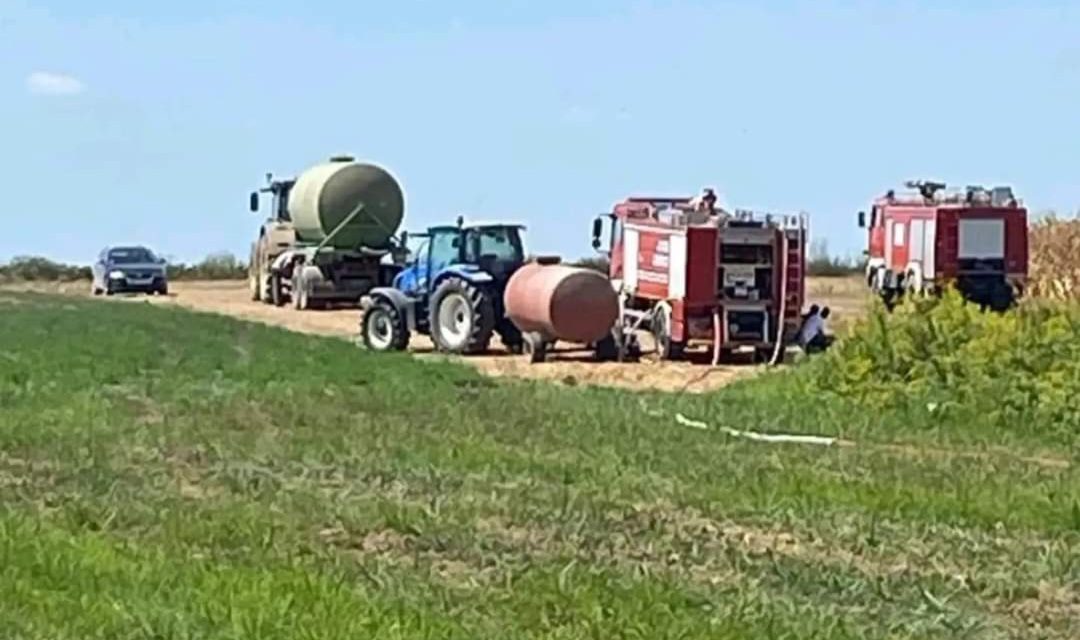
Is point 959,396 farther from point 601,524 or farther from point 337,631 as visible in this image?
point 337,631

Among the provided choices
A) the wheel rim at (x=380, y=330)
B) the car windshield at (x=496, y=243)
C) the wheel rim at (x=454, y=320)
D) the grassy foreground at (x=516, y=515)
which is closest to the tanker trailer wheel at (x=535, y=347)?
the wheel rim at (x=454, y=320)

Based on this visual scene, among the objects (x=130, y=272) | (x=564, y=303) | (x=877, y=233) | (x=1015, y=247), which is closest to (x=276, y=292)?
(x=130, y=272)

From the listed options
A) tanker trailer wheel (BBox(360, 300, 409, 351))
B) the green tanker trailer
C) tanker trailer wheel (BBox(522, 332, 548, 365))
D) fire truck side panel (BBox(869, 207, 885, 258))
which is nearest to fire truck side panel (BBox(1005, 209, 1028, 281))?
fire truck side panel (BBox(869, 207, 885, 258))

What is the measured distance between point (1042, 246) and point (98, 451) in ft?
129

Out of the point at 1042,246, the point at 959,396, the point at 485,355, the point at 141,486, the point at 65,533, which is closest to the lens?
the point at 65,533

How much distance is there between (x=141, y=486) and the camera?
14.9m

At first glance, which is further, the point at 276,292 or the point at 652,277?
the point at 276,292

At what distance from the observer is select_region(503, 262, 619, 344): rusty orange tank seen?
3222 cm

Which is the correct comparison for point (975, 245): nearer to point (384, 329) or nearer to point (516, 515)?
point (384, 329)

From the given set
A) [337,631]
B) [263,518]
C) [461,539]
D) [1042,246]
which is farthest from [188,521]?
[1042,246]

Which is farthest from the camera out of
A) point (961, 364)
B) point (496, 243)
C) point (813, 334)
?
point (496, 243)

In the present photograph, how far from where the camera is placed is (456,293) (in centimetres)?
3441

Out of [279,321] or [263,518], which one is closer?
[263,518]

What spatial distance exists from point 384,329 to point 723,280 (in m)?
6.21
